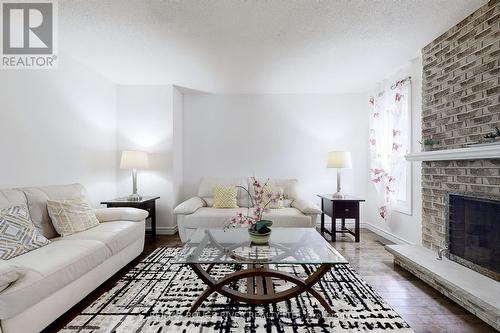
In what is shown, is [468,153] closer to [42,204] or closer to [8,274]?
[8,274]

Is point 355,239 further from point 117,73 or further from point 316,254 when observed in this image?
point 117,73

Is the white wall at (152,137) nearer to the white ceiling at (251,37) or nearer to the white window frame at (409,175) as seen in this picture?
the white ceiling at (251,37)

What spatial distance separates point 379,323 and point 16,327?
2.34 meters

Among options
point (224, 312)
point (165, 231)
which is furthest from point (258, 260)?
point (165, 231)

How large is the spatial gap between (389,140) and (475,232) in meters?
1.98

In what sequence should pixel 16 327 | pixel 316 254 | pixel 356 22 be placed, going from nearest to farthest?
pixel 16 327 → pixel 316 254 → pixel 356 22

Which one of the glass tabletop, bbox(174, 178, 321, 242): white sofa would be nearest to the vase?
the glass tabletop

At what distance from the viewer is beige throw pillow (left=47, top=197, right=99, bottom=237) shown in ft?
8.32

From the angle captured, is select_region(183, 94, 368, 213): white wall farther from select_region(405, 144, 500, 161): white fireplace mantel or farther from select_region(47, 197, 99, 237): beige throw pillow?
select_region(47, 197, 99, 237): beige throw pillow

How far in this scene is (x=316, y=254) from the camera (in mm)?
2094

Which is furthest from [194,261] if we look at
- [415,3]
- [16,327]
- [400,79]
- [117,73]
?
[400,79]

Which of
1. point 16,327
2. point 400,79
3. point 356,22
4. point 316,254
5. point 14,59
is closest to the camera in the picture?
point 16,327

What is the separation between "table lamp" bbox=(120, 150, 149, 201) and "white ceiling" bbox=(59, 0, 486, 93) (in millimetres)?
1174

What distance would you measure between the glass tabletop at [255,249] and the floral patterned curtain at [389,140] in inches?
73.6
